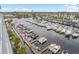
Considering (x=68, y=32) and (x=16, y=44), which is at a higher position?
(x=68, y=32)

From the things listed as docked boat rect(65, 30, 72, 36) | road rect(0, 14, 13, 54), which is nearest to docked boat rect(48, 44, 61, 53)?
docked boat rect(65, 30, 72, 36)

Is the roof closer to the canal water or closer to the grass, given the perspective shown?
the canal water

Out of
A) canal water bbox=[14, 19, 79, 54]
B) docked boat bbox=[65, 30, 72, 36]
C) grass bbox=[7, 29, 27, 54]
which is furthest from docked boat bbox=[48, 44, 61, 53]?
grass bbox=[7, 29, 27, 54]

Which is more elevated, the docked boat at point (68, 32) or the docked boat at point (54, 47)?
the docked boat at point (68, 32)

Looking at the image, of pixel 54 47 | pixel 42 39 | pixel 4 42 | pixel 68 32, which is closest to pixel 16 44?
pixel 4 42

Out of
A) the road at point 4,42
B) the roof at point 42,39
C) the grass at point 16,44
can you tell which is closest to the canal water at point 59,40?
the roof at point 42,39

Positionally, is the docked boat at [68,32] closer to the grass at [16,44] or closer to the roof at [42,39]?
the roof at [42,39]

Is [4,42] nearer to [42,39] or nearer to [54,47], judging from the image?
[42,39]

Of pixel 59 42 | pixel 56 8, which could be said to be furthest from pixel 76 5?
pixel 59 42

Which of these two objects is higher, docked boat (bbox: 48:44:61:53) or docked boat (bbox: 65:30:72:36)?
docked boat (bbox: 65:30:72:36)

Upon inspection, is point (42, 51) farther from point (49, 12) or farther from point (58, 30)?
point (49, 12)

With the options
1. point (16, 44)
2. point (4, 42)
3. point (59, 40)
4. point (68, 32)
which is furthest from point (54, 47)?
point (4, 42)

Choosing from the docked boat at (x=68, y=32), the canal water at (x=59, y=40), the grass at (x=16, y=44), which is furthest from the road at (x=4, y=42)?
the docked boat at (x=68, y=32)
